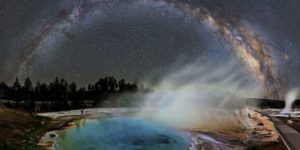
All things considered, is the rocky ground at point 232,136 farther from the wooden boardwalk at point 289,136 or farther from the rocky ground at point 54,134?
the wooden boardwalk at point 289,136

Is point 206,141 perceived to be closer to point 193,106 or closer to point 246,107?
point 193,106

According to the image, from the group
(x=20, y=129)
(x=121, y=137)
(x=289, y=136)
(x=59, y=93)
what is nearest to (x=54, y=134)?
(x=20, y=129)

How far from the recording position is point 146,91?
4578 cm

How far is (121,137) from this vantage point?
99.3 feet

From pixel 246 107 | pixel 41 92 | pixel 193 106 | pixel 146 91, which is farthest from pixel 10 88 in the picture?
pixel 246 107

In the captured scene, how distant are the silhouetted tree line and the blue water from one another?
896cm

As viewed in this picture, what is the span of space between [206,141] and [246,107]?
59.5 feet

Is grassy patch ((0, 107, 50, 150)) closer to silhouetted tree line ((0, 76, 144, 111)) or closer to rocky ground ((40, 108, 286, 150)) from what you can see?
rocky ground ((40, 108, 286, 150))

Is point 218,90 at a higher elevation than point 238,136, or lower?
higher

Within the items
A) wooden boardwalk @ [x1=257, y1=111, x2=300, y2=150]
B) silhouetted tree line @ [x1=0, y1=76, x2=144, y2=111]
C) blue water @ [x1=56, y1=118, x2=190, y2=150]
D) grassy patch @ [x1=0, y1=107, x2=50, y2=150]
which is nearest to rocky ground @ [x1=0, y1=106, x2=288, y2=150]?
grassy patch @ [x1=0, y1=107, x2=50, y2=150]

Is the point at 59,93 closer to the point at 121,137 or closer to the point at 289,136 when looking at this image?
the point at 121,137

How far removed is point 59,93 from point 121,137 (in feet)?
49.6

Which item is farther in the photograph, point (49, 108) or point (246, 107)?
point (246, 107)

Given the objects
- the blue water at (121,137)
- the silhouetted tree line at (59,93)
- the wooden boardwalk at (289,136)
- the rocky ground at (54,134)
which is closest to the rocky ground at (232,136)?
the rocky ground at (54,134)
